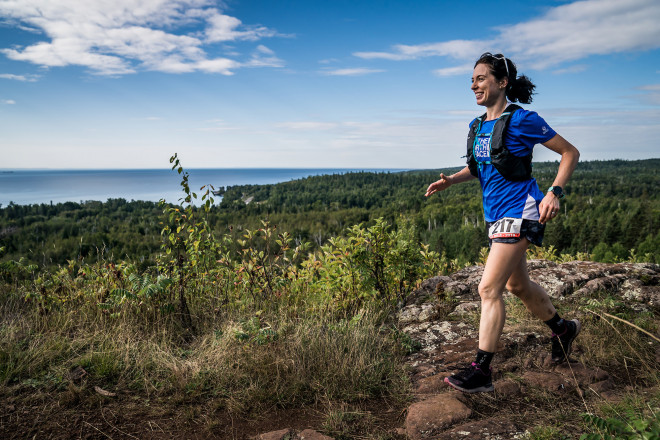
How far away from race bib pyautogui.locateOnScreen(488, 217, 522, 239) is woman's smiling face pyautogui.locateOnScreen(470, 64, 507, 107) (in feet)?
2.77

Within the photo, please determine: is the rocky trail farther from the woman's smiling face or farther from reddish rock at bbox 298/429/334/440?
the woman's smiling face

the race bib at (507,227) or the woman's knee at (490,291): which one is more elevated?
the race bib at (507,227)

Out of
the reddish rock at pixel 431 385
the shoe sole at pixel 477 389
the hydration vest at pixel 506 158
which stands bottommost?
the reddish rock at pixel 431 385

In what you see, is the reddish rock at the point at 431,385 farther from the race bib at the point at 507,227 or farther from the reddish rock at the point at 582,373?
the race bib at the point at 507,227

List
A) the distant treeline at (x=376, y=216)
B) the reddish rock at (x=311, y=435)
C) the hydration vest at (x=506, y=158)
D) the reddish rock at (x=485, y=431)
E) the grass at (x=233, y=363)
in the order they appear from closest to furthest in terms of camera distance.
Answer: the reddish rock at (x=485, y=431) < the reddish rock at (x=311, y=435) < the hydration vest at (x=506, y=158) < the grass at (x=233, y=363) < the distant treeline at (x=376, y=216)

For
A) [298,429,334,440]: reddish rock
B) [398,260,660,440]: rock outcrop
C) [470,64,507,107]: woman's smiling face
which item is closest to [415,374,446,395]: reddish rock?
[398,260,660,440]: rock outcrop

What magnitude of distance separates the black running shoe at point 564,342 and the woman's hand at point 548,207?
1.15 meters

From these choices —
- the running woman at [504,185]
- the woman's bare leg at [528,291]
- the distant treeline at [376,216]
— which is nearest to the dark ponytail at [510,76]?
the running woman at [504,185]

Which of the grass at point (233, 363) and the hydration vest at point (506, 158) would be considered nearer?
the hydration vest at point (506, 158)

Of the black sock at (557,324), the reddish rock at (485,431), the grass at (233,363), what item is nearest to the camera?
the reddish rock at (485,431)

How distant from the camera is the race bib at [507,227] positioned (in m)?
2.51

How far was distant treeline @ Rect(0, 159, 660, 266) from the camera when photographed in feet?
232

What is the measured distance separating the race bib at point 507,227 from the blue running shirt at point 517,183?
0.04 metres

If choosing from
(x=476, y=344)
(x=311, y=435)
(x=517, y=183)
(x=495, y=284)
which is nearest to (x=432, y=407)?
(x=311, y=435)
